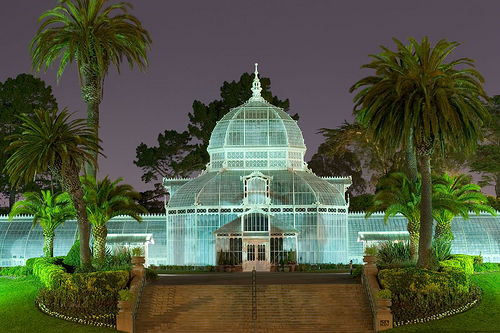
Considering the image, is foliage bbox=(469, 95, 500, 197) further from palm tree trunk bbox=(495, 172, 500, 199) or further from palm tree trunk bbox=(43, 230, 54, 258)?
palm tree trunk bbox=(43, 230, 54, 258)

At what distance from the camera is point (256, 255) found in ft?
210

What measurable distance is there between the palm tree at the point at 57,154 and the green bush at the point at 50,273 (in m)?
1.69

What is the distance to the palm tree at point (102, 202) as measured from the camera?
154 feet

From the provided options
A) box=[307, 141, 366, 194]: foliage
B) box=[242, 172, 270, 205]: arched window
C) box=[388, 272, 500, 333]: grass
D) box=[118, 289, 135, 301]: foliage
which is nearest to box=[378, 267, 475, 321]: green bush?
box=[388, 272, 500, 333]: grass

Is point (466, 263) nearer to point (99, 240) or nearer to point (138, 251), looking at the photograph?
point (99, 240)

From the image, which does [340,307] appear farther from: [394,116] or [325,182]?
[325,182]

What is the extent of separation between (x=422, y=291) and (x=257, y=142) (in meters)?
31.3

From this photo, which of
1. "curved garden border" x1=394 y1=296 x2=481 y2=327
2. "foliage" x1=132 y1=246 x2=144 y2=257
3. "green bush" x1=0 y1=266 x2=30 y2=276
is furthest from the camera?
"foliage" x1=132 y1=246 x2=144 y2=257

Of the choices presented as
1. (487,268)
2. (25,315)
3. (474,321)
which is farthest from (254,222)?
(474,321)

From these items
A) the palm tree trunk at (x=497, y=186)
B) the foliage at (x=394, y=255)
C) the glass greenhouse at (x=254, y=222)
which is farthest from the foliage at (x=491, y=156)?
the foliage at (x=394, y=255)

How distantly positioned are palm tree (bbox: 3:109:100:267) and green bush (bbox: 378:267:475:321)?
15384 millimetres

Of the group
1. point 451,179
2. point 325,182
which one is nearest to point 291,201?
point 325,182

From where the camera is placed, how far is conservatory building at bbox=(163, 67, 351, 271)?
211ft

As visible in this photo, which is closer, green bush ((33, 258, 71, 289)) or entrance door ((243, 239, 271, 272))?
green bush ((33, 258, 71, 289))
